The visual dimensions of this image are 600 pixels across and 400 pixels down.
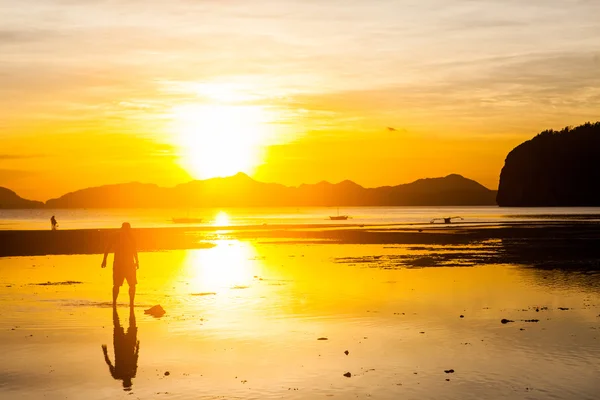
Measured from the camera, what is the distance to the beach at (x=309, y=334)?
12.9 metres

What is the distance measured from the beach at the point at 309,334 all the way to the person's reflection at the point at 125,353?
0.06 metres

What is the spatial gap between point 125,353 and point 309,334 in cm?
458

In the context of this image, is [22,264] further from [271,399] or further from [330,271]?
[271,399]

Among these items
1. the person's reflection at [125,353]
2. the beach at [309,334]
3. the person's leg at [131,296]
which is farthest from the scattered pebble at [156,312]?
the person's leg at [131,296]

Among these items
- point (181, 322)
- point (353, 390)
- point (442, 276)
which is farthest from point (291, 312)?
point (442, 276)

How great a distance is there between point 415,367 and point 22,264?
1276 inches

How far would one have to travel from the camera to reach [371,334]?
17.9 meters

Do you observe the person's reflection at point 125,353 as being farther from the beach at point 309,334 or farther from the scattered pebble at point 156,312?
the scattered pebble at point 156,312

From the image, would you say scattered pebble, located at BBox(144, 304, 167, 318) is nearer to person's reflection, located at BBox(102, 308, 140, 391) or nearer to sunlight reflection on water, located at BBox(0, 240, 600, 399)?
sunlight reflection on water, located at BBox(0, 240, 600, 399)

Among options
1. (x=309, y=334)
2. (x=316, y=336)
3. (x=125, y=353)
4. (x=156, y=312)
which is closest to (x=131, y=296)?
(x=156, y=312)

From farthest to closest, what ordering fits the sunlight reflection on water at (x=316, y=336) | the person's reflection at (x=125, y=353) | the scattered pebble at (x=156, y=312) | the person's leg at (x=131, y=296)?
1. the person's leg at (x=131, y=296)
2. the scattered pebble at (x=156, y=312)
3. the person's reflection at (x=125, y=353)
4. the sunlight reflection on water at (x=316, y=336)

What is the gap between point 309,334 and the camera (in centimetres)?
1791

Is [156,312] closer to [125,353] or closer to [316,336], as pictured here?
[125,353]

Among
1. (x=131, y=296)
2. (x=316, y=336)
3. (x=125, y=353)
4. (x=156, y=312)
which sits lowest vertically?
(x=316, y=336)
